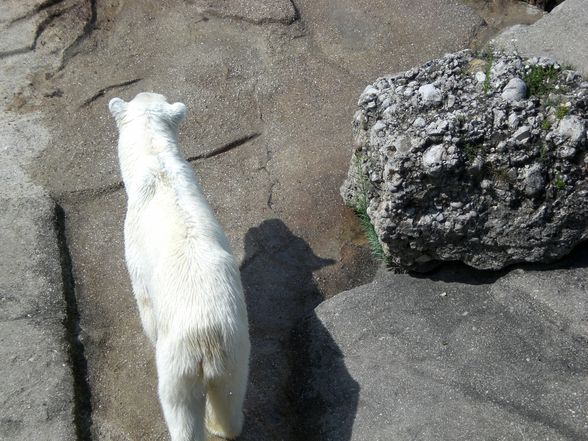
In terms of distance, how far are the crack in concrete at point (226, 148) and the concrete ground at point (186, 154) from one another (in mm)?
13

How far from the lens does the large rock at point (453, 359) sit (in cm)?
433

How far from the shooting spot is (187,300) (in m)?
4.00

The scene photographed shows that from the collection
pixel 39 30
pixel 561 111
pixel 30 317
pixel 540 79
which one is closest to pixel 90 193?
pixel 30 317

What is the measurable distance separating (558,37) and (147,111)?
3777mm

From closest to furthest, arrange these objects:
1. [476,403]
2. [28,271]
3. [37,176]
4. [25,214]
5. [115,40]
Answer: [476,403] < [28,271] < [25,214] < [37,176] < [115,40]

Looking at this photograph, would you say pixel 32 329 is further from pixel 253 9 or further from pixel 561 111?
pixel 253 9

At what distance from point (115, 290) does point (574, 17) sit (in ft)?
15.6

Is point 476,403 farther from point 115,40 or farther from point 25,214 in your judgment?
point 115,40

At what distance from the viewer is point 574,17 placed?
7.01m

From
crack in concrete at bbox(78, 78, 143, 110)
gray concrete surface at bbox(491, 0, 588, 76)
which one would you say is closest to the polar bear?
crack in concrete at bbox(78, 78, 143, 110)

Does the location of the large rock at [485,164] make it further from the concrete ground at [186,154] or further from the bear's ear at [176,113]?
the bear's ear at [176,113]

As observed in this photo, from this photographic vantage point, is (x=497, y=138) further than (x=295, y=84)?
No

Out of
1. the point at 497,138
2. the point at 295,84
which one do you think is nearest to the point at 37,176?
the point at 295,84

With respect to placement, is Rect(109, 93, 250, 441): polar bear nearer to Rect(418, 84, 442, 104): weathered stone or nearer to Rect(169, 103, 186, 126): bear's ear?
Rect(169, 103, 186, 126): bear's ear
